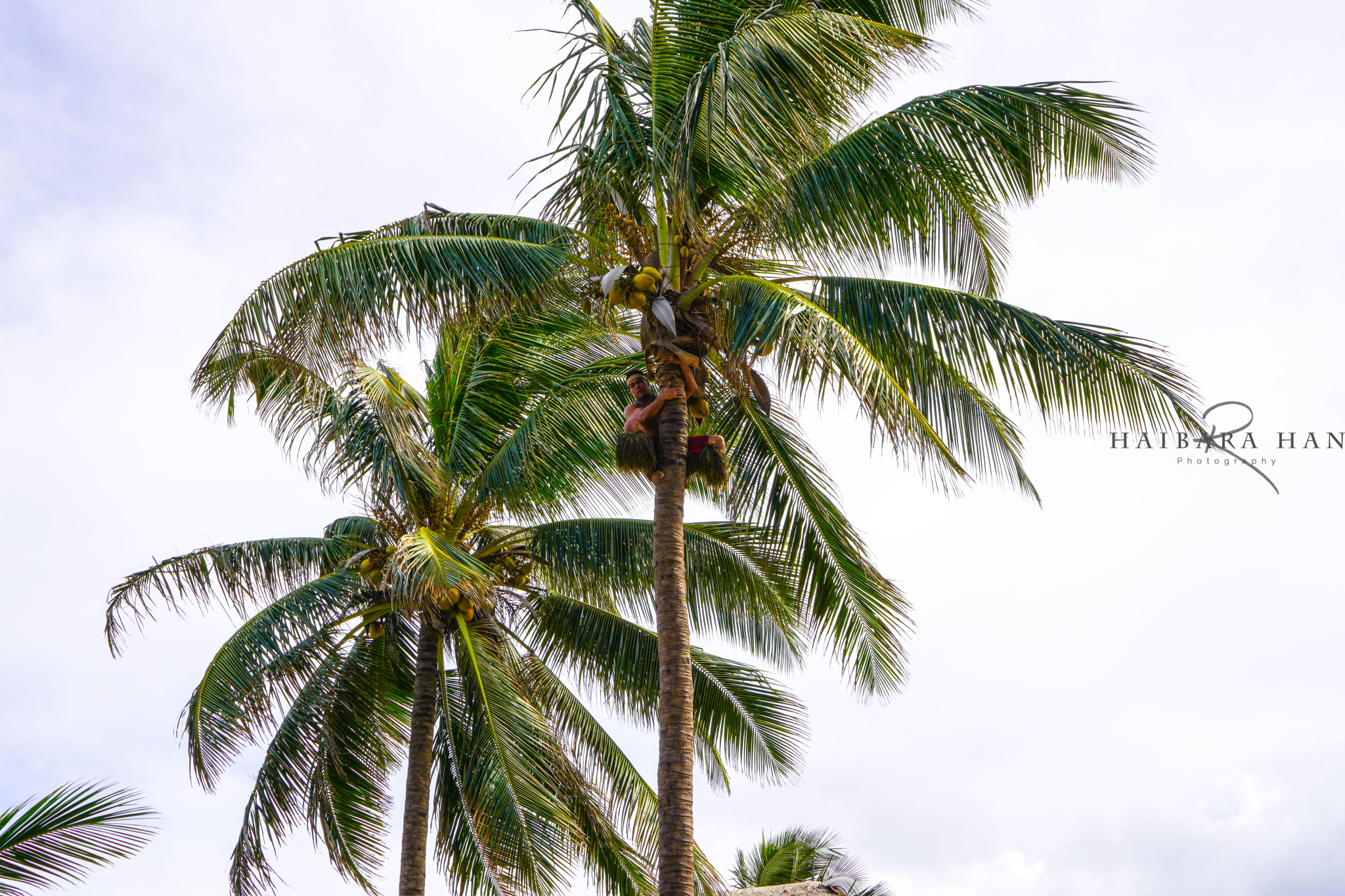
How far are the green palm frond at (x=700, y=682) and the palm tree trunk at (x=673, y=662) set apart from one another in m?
3.92

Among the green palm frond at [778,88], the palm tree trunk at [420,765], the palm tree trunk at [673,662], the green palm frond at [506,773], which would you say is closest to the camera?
the palm tree trunk at [673,662]

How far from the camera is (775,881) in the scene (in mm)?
19281

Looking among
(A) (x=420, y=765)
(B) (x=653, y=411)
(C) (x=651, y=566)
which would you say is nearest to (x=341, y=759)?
(A) (x=420, y=765)

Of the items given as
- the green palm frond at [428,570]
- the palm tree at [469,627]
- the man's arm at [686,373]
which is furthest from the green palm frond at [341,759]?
the man's arm at [686,373]

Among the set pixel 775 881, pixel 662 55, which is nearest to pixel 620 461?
pixel 662 55

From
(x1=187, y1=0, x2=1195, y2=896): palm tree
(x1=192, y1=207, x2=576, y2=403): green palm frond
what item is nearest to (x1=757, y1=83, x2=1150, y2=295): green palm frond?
(x1=187, y1=0, x2=1195, y2=896): palm tree

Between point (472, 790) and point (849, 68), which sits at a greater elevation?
point (849, 68)

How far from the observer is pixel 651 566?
40.4 feet

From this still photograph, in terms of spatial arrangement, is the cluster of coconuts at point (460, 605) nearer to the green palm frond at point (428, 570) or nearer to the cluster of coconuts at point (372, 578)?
the cluster of coconuts at point (372, 578)

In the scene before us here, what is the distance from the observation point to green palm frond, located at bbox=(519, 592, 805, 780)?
12.6 metres

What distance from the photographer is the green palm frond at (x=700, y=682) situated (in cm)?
1258

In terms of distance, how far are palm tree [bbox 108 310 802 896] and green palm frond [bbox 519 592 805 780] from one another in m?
0.02

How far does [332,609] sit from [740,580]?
3.88 metres

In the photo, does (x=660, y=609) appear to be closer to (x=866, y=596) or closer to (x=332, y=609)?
(x=866, y=596)
